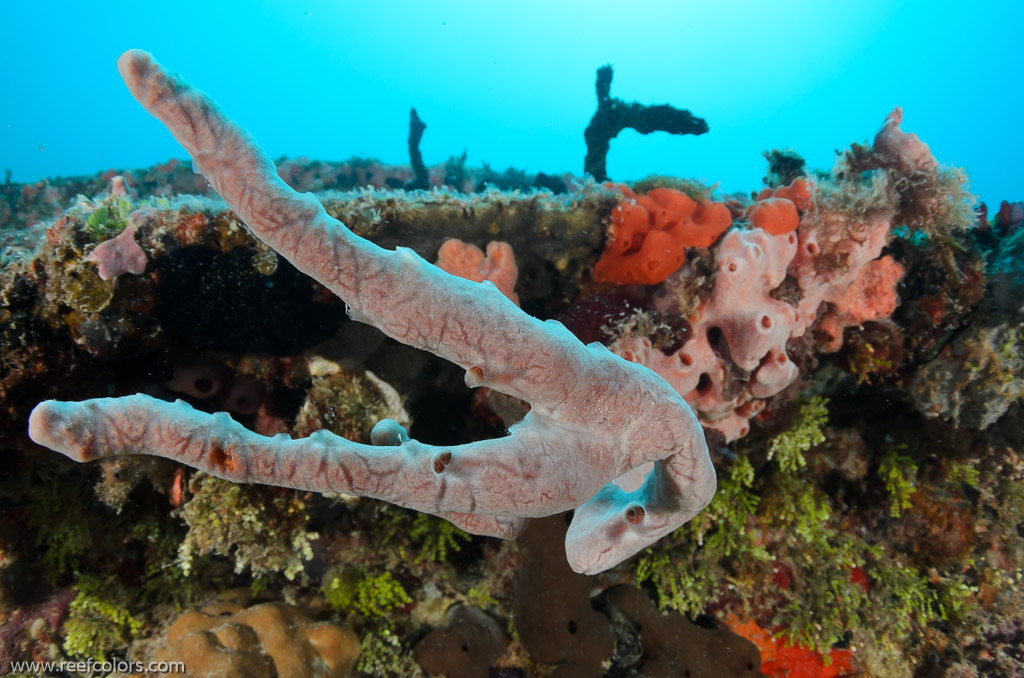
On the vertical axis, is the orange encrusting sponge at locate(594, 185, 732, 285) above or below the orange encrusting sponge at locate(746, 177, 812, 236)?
below

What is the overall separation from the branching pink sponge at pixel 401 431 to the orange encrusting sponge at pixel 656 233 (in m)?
2.02

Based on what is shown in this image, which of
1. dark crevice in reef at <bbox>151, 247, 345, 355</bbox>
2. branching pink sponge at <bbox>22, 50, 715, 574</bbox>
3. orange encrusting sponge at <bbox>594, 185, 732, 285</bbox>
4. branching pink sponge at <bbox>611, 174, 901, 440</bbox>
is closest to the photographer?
branching pink sponge at <bbox>22, 50, 715, 574</bbox>

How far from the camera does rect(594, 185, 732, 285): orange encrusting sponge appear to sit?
11.8ft

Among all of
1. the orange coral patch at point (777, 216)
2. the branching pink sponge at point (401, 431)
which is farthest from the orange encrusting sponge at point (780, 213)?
the branching pink sponge at point (401, 431)

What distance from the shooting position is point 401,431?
1.91 m

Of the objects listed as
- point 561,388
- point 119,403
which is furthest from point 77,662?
point 561,388

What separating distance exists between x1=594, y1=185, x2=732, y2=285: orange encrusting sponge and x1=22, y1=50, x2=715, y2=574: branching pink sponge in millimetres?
2024

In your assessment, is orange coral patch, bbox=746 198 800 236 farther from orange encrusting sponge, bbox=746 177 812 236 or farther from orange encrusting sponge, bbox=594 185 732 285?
orange encrusting sponge, bbox=594 185 732 285

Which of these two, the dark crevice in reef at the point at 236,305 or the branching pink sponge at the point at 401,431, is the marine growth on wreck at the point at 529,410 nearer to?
the dark crevice in reef at the point at 236,305

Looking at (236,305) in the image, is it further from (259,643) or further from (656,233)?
(656,233)

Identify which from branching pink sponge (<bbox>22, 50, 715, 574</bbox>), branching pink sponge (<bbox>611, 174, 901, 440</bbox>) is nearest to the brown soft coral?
branching pink sponge (<bbox>22, 50, 715, 574</bbox>)

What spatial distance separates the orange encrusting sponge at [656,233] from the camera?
3588mm

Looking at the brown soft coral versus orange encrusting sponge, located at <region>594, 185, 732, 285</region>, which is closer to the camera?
the brown soft coral

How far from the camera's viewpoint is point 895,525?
4.35m
